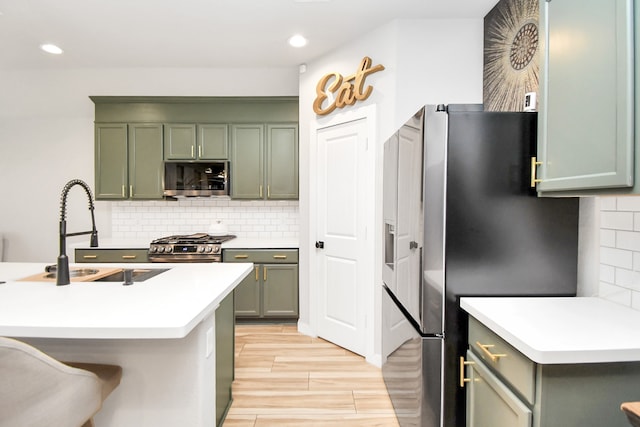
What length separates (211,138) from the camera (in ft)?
12.4

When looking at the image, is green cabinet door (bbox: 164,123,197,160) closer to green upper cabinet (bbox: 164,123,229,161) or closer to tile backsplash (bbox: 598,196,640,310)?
green upper cabinet (bbox: 164,123,229,161)

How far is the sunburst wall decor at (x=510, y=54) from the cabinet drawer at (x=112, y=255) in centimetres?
358

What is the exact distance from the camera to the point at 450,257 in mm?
1516

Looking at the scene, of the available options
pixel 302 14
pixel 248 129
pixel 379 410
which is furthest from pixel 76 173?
pixel 379 410

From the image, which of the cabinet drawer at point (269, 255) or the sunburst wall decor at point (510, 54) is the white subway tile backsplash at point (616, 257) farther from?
the cabinet drawer at point (269, 255)

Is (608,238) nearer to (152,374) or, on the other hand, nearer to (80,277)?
(152,374)

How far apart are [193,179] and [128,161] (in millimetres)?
768

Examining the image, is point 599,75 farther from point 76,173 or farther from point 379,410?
point 76,173

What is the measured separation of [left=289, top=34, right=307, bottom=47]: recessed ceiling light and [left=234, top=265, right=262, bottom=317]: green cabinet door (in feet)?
7.45

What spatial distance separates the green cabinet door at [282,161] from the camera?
3.77 metres

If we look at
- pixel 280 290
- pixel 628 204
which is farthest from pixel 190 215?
pixel 628 204

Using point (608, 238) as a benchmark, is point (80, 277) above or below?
below

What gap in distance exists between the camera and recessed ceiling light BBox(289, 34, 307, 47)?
9.85 feet

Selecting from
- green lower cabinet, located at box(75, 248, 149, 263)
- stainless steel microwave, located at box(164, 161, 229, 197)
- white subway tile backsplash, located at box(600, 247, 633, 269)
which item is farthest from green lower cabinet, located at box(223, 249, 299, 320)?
white subway tile backsplash, located at box(600, 247, 633, 269)
